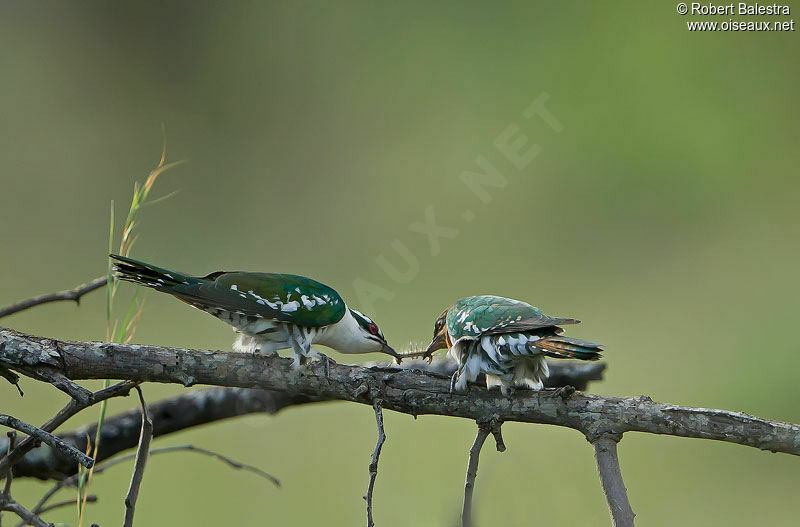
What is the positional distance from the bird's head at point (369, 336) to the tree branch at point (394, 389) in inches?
10.9

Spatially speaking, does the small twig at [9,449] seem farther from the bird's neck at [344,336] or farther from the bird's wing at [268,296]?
the bird's neck at [344,336]

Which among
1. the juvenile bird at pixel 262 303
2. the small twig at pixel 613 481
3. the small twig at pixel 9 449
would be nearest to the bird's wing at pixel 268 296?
the juvenile bird at pixel 262 303

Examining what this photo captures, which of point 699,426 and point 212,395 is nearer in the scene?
point 699,426

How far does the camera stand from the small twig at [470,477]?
82 centimetres

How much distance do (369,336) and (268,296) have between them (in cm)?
22

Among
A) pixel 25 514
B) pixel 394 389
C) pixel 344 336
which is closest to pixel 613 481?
pixel 394 389

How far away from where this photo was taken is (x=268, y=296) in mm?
1014

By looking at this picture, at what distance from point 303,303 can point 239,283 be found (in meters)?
0.09

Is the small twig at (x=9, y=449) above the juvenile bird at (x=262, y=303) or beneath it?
beneath

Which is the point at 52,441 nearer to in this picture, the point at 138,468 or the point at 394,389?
the point at 138,468

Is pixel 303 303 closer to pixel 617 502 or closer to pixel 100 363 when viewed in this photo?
pixel 100 363

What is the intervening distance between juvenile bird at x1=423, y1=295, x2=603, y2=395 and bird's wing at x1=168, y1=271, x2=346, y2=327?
18cm

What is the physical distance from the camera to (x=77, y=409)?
80 cm

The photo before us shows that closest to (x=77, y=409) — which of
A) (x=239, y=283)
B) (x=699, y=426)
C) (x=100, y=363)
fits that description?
(x=100, y=363)
